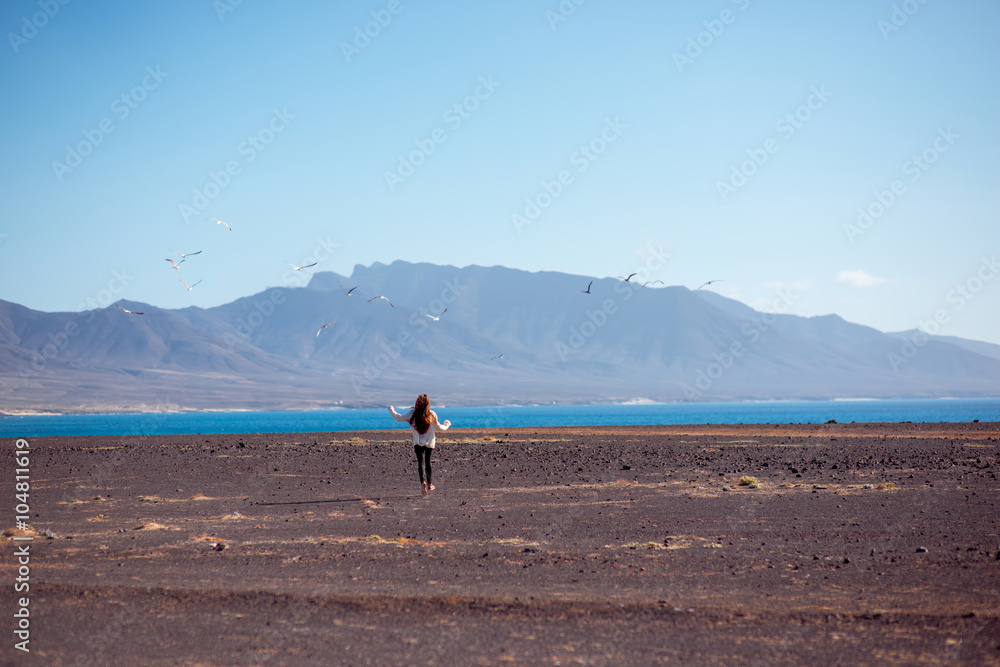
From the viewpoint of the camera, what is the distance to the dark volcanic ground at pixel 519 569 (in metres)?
6.89

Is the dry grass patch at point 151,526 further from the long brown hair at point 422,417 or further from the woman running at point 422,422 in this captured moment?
the long brown hair at point 422,417

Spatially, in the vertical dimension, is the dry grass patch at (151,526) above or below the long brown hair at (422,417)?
below

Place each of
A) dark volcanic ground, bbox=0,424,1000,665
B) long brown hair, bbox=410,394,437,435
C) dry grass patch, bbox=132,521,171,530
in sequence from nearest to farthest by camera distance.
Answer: dark volcanic ground, bbox=0,424,1000,665, dry grass patch, bbox=132,521,171,530, long brown hair, bbox=410,394,437,435

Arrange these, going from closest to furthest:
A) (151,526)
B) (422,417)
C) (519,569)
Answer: (519,569) < (151,526) < (422,417)

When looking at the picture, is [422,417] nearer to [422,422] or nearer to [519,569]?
[422,422]

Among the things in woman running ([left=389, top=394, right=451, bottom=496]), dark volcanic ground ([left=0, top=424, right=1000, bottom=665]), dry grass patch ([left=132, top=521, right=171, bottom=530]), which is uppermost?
woman running ([left=389, top=394, right=451, bottom=496])

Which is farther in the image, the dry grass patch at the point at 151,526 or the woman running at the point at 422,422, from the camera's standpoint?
the woman running at the point at 422,422

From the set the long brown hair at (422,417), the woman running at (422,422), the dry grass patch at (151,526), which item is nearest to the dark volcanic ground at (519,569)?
the dry grass patch at (151,526)

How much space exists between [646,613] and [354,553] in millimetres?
4529

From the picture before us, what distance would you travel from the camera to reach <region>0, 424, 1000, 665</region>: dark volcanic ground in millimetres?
6891

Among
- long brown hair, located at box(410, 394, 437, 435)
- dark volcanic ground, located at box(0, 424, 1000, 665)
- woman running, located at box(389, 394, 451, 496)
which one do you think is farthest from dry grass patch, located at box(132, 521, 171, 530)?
long brown hair, located at box(410, 394, 437, 435)

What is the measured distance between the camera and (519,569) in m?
9.83

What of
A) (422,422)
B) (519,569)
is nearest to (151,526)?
(422,422)

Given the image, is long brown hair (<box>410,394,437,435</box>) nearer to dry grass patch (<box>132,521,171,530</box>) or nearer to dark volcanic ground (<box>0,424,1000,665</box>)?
dark volcanic ground (<box>0,424,1000,665</box>)
